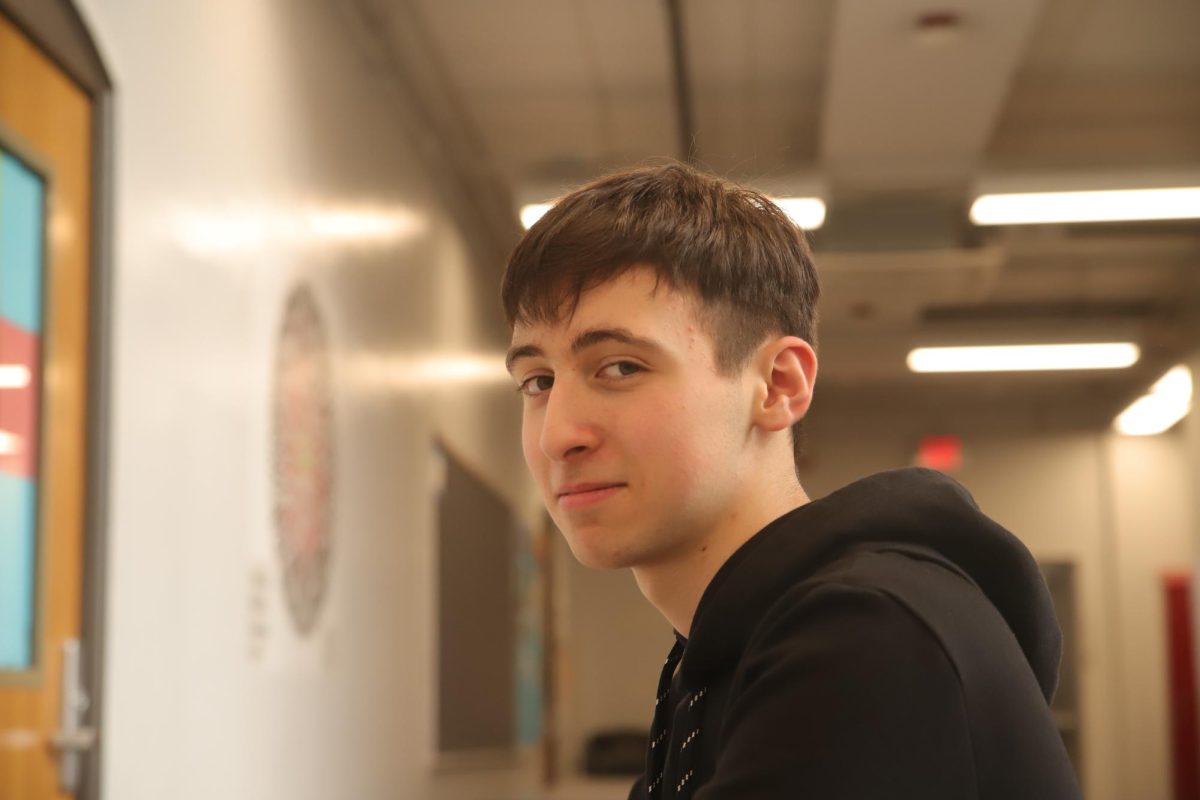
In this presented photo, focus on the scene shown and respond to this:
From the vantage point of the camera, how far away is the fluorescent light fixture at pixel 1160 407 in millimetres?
9516

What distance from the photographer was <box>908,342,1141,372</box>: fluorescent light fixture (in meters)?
8.86

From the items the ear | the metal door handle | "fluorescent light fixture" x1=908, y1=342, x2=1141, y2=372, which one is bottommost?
the metal door handle

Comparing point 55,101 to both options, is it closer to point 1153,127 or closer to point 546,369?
point 546,369

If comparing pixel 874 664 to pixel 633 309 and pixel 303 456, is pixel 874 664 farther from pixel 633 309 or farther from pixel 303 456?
pixel 303 456

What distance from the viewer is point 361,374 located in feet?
16.4

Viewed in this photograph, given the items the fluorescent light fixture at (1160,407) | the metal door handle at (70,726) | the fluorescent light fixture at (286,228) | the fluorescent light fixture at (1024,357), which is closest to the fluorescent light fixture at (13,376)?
the metal door handle at (70,726)

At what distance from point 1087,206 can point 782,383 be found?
216 inches

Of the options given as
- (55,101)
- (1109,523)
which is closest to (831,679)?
(55,101)

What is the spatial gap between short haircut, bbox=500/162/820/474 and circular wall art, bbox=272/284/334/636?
9.78ft

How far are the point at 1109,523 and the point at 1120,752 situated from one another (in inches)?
67.2

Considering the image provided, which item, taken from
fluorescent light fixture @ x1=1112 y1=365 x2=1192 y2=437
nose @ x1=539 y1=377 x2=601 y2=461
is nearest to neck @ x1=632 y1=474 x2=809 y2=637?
nose @ x1=539 y1=377 x2=601 y2=461

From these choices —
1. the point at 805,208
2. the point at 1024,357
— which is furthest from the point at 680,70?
the point at 1024,357

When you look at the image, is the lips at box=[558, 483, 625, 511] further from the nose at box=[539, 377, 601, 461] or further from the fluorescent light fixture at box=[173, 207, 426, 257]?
the fluorescent light fixture at box=[173, 207, 426, 257]

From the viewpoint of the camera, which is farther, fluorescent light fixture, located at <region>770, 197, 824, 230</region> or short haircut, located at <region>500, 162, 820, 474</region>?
fluorescent light fixture, located at <region>770, 197, 824, 230</region>
